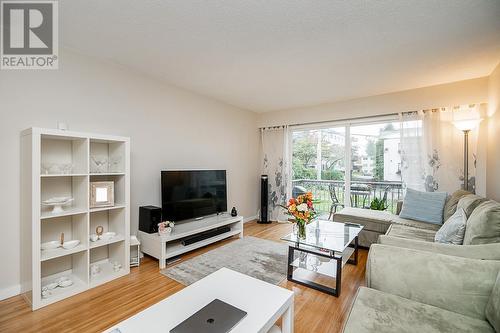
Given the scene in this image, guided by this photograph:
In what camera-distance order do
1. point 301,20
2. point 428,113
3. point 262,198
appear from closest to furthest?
point 301,20
point 428,113
point 262,198

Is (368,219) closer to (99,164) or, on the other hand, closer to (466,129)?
(466,129)

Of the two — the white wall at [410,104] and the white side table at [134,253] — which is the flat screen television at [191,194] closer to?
the white side table at [134,253]

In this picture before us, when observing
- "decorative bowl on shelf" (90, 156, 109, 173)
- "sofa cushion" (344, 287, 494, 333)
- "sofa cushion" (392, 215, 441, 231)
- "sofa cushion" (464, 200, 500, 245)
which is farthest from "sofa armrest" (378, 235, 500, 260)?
"decorative bowl on shelf" (90, 156, 109, 173)

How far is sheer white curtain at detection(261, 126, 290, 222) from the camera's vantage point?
488 cm

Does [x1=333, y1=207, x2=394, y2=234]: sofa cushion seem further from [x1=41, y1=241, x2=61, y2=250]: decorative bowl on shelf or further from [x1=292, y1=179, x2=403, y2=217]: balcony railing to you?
[x1=41, y1=241, x2=61, y2=250]: decorative bowl on shelf

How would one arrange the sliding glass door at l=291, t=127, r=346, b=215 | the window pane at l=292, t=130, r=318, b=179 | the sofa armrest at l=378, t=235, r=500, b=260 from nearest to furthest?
the sofa armrest at l=378, t=235, r=500, b=260, the sliding glass door at l=291, t=127, r=346, b=215, the window pane at l=292, t=130, r=318, b=179

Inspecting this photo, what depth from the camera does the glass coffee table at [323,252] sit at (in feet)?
7.17

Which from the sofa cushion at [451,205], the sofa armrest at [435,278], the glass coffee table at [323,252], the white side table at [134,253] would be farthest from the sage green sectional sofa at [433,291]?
the white side table at [134,253]

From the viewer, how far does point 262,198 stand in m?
4.84

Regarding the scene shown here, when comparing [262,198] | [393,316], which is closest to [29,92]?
[393,316]

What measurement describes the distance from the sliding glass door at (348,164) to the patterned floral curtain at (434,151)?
0.65 feet

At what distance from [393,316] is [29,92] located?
3396 millimetres

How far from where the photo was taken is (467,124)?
2969mm

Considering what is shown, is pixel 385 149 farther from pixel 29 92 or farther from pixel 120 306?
pixel 29 92
